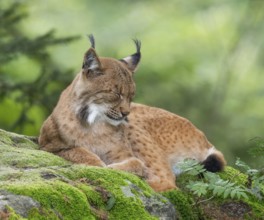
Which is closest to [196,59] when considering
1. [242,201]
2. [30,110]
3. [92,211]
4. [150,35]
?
[150,35]

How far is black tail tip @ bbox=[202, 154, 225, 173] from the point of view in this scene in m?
6.87

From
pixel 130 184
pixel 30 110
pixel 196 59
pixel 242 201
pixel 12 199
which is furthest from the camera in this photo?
pixel 196 59

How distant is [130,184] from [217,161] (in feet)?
4.99

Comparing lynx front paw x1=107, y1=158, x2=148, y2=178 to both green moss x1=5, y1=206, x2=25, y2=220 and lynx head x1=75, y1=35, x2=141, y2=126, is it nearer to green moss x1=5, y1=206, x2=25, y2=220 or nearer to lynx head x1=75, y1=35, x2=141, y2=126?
lynx head x1=75, y1=35, x2=141, y2=126

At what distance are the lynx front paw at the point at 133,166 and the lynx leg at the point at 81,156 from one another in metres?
0.11

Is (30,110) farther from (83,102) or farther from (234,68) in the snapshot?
(83,102)

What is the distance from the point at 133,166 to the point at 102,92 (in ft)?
2.21

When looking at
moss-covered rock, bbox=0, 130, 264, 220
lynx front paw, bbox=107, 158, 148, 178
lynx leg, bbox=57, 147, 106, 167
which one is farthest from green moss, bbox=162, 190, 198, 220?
lynx leg, bbox=57, 147, 106, 167

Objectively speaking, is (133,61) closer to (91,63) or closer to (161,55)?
(91,63)

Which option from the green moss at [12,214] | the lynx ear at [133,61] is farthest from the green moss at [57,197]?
the lynx ear at [133,61]

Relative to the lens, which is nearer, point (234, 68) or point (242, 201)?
point (242, 201)

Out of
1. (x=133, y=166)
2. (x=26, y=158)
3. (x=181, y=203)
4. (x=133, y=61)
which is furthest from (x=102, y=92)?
(x=181, y=203)

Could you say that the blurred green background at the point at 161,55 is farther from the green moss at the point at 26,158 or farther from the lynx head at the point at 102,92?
the green moss at the point at 26,158

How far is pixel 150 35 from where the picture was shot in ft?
46.6
